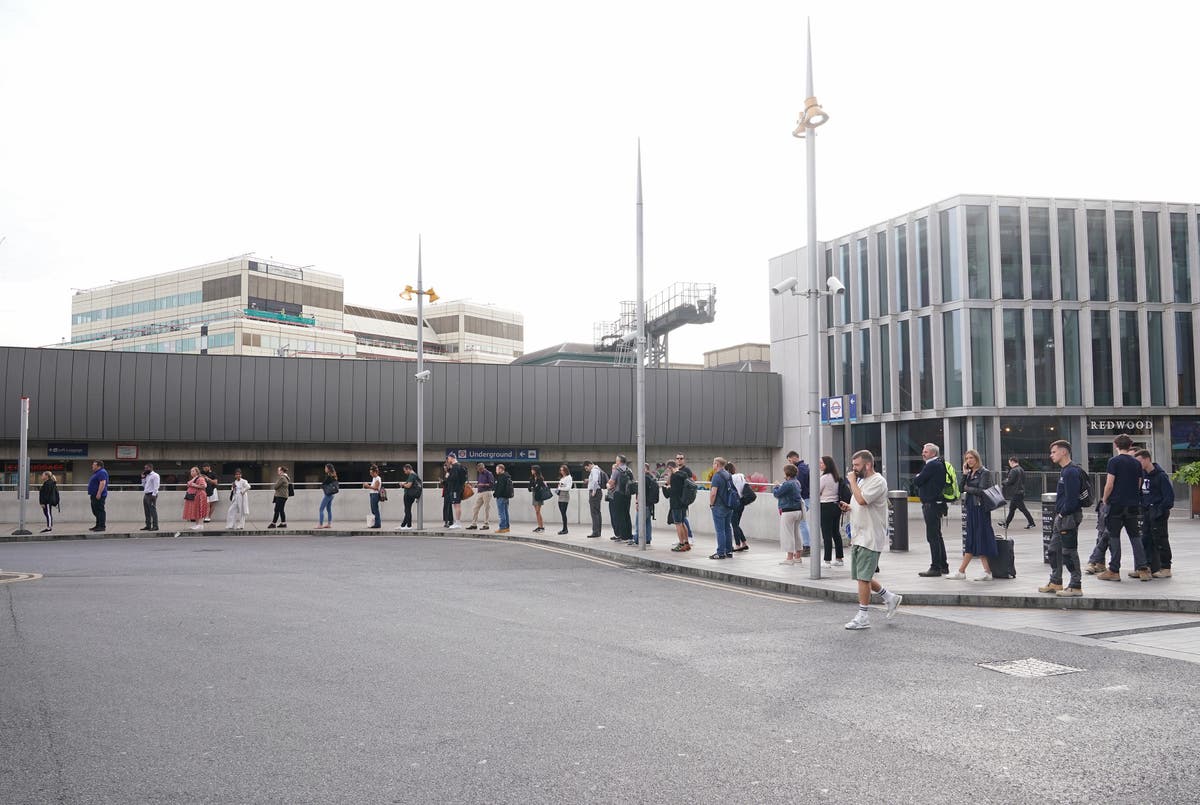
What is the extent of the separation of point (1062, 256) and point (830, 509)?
1038 inches

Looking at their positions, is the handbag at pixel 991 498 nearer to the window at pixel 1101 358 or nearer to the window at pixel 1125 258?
the window at pixel 1101 358

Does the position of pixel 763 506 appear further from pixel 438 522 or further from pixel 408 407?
pixel 408 407

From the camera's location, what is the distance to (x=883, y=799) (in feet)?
14.9

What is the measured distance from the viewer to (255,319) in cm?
8781

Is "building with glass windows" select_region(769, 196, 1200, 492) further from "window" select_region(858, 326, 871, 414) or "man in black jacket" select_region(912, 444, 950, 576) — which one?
"man in black jacket" select_region(912, 444, 950, 576)


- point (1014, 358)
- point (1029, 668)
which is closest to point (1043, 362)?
point (1014, 358)

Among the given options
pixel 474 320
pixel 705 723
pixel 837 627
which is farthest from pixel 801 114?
pixel 474 320

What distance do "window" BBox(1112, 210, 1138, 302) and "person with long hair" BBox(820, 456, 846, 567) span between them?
89.9 feet

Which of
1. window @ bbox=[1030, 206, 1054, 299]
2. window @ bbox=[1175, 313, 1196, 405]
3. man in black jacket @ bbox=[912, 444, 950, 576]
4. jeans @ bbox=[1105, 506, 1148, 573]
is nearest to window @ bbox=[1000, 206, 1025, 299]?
window @ bbox=[1030, 206, 1054, 299]

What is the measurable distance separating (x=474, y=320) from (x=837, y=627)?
10353cm

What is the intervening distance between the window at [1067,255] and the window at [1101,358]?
50.4 inches

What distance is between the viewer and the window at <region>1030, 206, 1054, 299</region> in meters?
35.7

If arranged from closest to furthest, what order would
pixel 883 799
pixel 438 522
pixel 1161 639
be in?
pixel 883 799, pixel 1161 639, pixel 438 522

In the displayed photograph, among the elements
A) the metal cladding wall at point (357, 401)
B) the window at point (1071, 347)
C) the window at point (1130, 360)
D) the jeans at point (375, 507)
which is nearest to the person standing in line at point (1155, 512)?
the jeans at point (375, 507)
